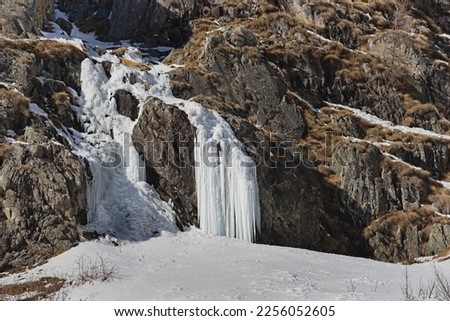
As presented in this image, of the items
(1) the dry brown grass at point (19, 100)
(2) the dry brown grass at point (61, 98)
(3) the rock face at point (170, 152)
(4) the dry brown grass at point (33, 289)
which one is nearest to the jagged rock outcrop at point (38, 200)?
(1) the dry brown grass at point (19, 100)

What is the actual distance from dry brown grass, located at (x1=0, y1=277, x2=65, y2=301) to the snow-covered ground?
45cm

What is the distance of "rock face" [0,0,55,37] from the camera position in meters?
27.9

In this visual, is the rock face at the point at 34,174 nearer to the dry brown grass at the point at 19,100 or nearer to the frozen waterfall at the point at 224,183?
the dry brown grass at the point at 19,100

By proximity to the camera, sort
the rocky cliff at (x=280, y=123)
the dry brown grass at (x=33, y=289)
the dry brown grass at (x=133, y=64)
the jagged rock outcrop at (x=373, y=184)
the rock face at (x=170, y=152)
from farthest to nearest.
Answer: the dry brown grass at (x=133, y=64) → the jagged rock outcrop at (x=373, y=184) → the rock face at (x=170, y=152) → the rocky cliff at (x=280, y=123) → the dry brown grass at (x=33, y=289)

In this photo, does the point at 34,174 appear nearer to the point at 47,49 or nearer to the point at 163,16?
the point at 47,49

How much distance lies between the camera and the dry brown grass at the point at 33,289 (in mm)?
13300

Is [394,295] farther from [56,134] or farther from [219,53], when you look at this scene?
[219,53]

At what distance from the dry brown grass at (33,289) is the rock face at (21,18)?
1725 cm

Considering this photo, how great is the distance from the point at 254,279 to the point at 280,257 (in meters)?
4.27

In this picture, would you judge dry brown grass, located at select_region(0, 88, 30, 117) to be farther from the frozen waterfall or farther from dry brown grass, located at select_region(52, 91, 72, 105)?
the frozen waterfall

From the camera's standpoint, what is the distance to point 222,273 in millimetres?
15297

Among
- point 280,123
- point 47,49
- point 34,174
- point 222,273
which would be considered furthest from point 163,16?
point 222,273

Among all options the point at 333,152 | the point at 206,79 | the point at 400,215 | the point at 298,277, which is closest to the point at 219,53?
the point at 206,79

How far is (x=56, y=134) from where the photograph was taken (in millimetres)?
22031
